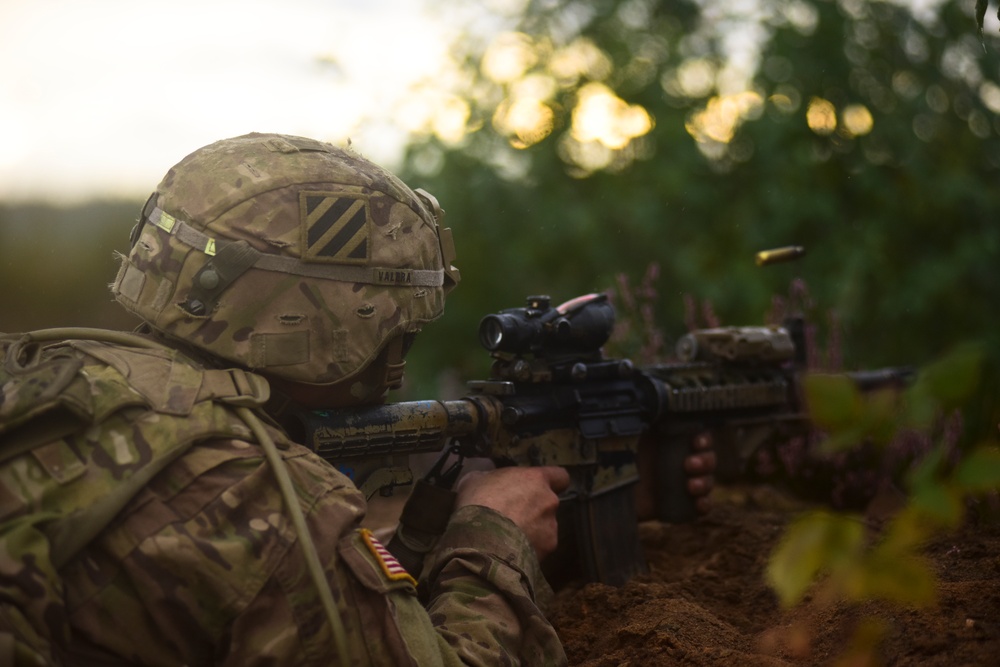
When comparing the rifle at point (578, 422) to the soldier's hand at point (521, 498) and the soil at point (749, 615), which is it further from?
the soil at point (749, 615)

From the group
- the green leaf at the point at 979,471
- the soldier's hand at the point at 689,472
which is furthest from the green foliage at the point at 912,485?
the soldier's hand at the point at 689,472

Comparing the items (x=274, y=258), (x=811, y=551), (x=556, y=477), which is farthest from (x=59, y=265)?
(x=811, y=551)

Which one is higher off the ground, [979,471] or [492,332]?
[979,471]

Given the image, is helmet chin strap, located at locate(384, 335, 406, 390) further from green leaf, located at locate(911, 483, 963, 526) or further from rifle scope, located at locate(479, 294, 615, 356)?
green leaf, located at locate(911, 483, 963, 526)

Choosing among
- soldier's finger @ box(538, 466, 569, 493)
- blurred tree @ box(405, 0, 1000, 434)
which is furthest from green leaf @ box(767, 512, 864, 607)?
blurred tree @ box(405, 0, 1000, 434)

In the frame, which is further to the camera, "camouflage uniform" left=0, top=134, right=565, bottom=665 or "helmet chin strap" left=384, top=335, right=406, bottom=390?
"helmet chin strap" left=384, top=335, right=406, bottom=390

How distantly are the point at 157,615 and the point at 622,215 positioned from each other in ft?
23.4

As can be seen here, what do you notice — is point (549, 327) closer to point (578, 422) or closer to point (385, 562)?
point (578, 422)

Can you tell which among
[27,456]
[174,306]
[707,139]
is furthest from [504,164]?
[27,456]

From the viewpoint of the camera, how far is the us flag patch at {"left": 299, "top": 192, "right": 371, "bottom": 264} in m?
2.53

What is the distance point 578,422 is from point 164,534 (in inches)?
77.3

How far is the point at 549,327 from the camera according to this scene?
3525 millimetres

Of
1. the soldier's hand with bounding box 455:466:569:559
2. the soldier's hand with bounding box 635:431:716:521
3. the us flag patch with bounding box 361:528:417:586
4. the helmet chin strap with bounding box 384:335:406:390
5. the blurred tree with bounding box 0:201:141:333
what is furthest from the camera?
the blurred tree with bounding box 0:201:141:333

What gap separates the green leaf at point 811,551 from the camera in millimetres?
1256
